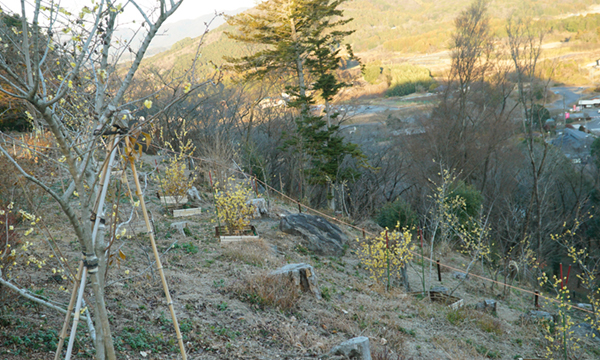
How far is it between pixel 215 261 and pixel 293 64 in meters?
10.3

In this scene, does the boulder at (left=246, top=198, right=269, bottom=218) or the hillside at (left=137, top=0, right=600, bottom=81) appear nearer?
the boulder at (left=246, top=198, right=269, bottom=218)

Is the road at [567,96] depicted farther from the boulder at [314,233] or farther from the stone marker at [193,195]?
the stone marker at [193,195]

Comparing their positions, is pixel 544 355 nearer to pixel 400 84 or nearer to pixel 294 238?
pixel 294 238

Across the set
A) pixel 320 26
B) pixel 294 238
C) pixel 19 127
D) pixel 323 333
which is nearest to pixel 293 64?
pixel 320 26

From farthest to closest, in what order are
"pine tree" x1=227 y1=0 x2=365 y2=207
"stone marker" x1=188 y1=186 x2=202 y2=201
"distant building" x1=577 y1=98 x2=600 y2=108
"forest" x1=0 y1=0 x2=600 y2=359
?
1. "distant building" x1=577 y1=98 x2=600 y2=108
2. "pine tree" x1=227 y1=0 x2=365 y2=207
3. "stone marker" x1=188 y1=186 x2=202 y2=201
4. "forest" x1=0 y1=0 x2=600 y2=359

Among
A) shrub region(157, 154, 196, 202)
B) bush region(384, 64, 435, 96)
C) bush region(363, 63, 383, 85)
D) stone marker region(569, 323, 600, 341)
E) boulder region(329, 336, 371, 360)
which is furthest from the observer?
bush region(363, 63, 383, 85)

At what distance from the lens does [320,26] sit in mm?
14211

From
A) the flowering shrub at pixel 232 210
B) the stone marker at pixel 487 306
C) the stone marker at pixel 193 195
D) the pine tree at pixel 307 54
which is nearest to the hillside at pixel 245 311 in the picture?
the stone marker at pixel 487 306

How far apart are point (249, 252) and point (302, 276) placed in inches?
50.6

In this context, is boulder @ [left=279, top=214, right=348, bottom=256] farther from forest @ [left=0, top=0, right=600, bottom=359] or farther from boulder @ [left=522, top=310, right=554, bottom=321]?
boulder @ [left=522, top=310, right=554, bottom=321]

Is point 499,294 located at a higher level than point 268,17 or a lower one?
lower

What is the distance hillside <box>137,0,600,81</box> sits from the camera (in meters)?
56.3

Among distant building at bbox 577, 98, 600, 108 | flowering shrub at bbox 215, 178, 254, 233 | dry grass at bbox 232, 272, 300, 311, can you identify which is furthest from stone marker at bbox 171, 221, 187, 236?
distant building at bbox 577, 98, 600, 108

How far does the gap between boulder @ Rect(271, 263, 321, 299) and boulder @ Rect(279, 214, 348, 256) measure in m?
2.50
